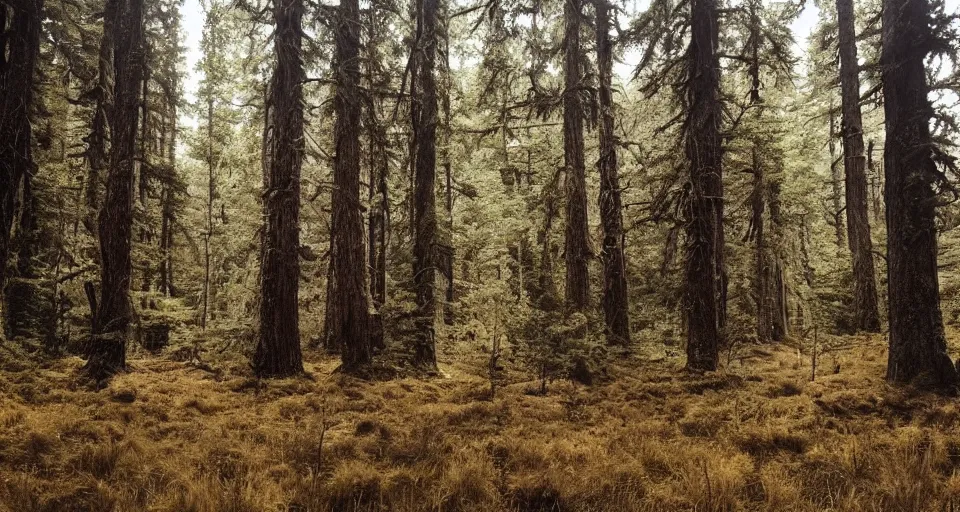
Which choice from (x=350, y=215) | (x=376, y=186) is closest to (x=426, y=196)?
(x=350, y=215)

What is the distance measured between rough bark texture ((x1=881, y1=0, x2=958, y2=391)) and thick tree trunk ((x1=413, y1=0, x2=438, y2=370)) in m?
9.01

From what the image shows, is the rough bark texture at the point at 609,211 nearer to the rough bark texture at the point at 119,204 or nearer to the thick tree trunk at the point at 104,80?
the rough bark texture at the point at 119,204

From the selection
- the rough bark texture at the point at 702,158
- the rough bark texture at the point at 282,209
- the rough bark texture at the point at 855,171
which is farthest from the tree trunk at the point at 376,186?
the rough bark texture at the point at 855,171

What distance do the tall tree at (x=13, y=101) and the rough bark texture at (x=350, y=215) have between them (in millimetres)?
5367

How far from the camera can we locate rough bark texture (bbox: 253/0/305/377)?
10.9 m

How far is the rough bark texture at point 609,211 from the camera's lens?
48.2 ft

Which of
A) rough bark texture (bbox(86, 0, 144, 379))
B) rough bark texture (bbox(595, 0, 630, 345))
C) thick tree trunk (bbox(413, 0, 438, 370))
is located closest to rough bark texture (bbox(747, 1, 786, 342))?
rough bark texture (bbox(595, 0, 630, 345))

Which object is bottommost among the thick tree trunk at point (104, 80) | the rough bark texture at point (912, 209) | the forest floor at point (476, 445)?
the forest floor at point (476, 445)

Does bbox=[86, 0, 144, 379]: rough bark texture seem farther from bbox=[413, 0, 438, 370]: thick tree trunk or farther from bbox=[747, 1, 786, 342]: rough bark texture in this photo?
bbox=[747, 1, 786, 342]: rough bark texture

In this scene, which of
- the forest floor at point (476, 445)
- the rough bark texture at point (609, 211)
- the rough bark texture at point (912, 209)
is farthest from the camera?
the rough bark texture at point (609, 211)

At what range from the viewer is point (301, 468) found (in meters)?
5.43

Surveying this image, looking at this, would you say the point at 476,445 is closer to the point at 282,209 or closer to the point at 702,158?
the point at 282,209

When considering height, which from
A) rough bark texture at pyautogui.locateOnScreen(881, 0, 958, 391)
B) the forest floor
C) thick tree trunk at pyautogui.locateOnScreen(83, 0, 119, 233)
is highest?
thick tree trunk at pyautogui.locateOnScreen(83, 0, 119, 233)

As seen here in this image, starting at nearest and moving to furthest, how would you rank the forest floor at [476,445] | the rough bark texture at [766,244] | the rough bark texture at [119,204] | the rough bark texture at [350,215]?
the forest floor at [476,445]
the rough bark texture at [119,204]
the rough bark texture at [350,215]
the rough bark texture at [766,244]
